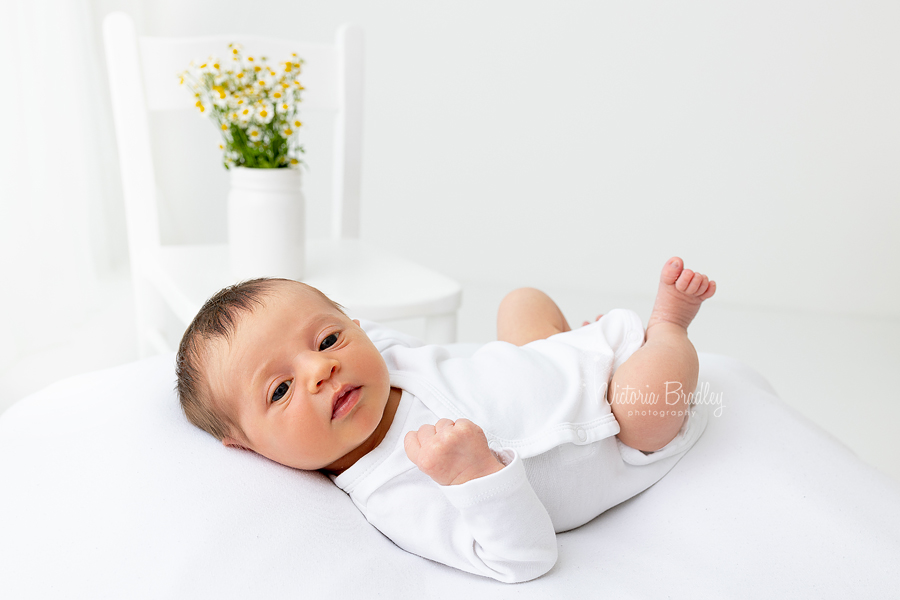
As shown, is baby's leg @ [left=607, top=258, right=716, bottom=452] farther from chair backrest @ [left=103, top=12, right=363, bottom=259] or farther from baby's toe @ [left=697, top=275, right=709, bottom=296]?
chair backrest @ [left=103, top=12, right=363, bottom=259]

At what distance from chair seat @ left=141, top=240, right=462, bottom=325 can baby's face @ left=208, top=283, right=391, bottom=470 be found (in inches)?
17.6

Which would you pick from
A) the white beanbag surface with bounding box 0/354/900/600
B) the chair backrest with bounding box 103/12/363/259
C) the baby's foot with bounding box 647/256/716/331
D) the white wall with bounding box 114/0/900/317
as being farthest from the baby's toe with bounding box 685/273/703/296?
the white wall with bounding box 114/0/900/317

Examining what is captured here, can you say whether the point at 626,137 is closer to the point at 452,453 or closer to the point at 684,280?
the point at 684,280

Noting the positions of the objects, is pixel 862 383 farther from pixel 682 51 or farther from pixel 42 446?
pixel 42 446

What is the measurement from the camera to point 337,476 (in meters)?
0.89

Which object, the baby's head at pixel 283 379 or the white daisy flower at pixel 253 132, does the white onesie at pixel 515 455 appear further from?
the white daisy flower at pixel 253 132

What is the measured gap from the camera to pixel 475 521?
0.75 meters

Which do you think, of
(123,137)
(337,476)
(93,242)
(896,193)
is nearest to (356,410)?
(337,476)

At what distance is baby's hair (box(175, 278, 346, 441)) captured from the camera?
86 cm

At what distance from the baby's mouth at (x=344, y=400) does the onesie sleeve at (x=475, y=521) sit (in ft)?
0.34

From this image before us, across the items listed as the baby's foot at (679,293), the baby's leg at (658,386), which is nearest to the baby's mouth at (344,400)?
the baby's leg at (658,386)

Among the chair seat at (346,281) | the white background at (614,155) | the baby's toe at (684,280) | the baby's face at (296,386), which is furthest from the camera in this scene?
the white background at (614,155)

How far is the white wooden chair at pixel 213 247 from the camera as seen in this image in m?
1.42

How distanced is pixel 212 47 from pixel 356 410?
118cm
